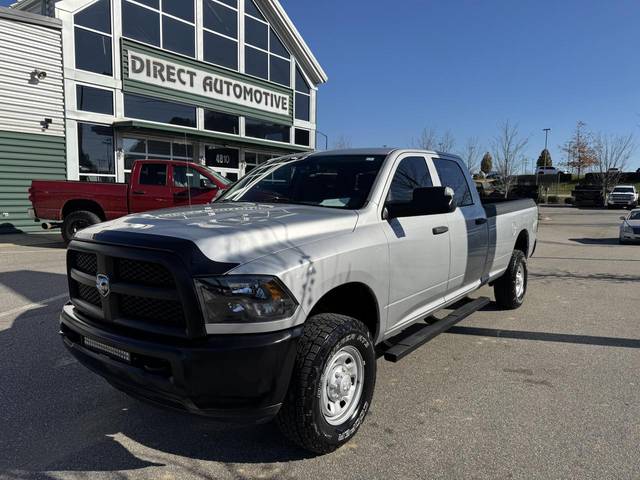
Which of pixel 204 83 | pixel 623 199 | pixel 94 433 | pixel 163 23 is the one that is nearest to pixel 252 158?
pixel 204 83

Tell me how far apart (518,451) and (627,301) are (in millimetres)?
5173

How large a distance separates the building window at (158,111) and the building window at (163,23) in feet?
6.67

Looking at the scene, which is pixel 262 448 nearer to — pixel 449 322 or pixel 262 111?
pixel 449 322

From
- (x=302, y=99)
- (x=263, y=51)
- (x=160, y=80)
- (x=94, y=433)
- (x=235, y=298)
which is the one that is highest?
(x=263, y=51)

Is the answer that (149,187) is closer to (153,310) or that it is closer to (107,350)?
(107,350)

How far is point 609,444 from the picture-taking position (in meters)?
3.01

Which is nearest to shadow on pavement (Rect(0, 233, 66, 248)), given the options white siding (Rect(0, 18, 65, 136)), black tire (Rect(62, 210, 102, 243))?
black tire (Rect(62, 210, 102, 243))

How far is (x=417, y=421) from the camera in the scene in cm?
332

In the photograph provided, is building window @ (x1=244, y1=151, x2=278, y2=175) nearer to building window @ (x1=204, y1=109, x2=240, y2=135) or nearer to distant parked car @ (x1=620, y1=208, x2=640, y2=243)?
building window @ (x1=204, y1=109, x2=240, y2=135)

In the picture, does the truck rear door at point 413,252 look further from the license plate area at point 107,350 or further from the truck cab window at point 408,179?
the license plate area at point 107,350

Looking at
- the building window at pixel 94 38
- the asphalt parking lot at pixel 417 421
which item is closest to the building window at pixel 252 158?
the building window at pixel 94 38

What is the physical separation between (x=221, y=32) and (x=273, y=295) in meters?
20.0

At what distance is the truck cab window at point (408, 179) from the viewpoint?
3.79 meters

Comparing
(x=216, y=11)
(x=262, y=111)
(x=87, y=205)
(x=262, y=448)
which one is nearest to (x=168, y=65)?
(x=216, y=11)
